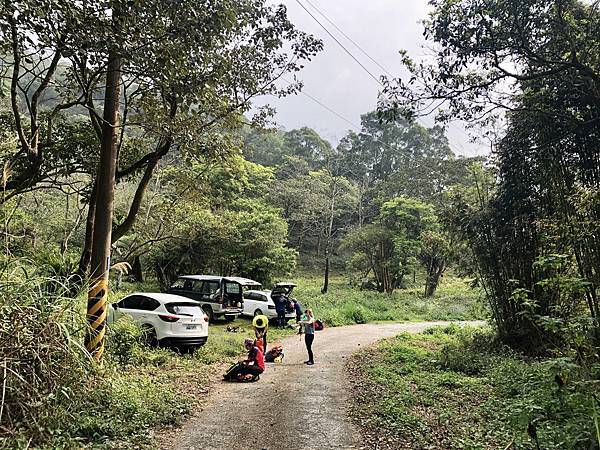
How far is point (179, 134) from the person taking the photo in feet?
26.1

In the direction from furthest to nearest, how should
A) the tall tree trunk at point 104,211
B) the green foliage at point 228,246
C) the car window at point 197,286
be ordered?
the green foliage at point 228,246 < the car window at point 197,286 < the tall tree trunk at point 104,211

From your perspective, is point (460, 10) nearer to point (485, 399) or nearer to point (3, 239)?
point (485, 399)

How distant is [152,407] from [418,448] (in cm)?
351

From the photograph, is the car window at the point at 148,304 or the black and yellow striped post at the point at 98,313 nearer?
the black and yellow striped post at the point at 98,313

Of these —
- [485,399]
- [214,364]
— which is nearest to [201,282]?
[214,364]

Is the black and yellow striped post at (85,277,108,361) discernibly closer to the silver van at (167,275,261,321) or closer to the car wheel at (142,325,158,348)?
the car wheel at (142,325,158,348)

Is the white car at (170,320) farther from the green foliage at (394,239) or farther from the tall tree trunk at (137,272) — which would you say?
the green foliage at (394,239)

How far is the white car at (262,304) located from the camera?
668 inches

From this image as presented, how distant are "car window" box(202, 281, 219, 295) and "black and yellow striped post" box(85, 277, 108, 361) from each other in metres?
8.19

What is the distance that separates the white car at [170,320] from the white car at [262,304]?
672 centimetres

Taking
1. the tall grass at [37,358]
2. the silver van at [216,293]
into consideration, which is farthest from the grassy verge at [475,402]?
the silver van at [216,293]

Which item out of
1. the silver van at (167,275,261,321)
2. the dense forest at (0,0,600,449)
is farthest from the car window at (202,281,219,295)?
the dense forest at (0,0,600,449)

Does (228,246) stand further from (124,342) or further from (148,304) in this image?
(124,342)

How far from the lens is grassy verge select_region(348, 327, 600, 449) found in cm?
439
